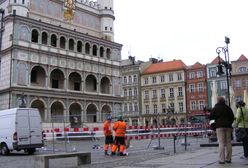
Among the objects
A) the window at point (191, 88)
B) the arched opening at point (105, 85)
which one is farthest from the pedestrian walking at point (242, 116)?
the window at point (191, 88)

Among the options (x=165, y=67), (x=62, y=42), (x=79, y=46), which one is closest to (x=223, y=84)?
(x=165, y=67)

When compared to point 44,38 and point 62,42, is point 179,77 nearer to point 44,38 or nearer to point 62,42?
point 62,42

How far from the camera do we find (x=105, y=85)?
59688mm

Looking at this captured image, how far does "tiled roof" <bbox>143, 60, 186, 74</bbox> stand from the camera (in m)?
77.0

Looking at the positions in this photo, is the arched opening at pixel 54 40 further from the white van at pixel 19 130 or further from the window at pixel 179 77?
the window at pixel 179 77

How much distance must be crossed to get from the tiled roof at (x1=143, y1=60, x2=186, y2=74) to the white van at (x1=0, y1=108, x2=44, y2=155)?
58.3 m

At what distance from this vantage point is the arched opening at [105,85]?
5925 centimetres

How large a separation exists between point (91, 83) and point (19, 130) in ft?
125

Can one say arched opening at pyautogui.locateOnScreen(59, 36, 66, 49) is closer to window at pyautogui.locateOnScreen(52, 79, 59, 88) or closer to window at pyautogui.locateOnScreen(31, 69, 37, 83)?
window at pyautogui.locateOnScreen(52, 79, 59, 88)

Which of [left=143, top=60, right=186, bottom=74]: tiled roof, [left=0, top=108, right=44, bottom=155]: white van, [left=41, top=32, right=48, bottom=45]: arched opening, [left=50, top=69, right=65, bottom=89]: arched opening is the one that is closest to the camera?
[left=0, top=108, right=44, bottom=155]: white van

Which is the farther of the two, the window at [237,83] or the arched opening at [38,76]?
the window at [237,83]

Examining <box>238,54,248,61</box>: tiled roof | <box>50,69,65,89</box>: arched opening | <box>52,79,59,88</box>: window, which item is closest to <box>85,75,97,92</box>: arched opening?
<box>50,69,65,89</box>: arched opening

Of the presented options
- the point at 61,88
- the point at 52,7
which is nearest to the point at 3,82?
the point at 61,88

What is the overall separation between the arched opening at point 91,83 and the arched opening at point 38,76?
8429 mm
